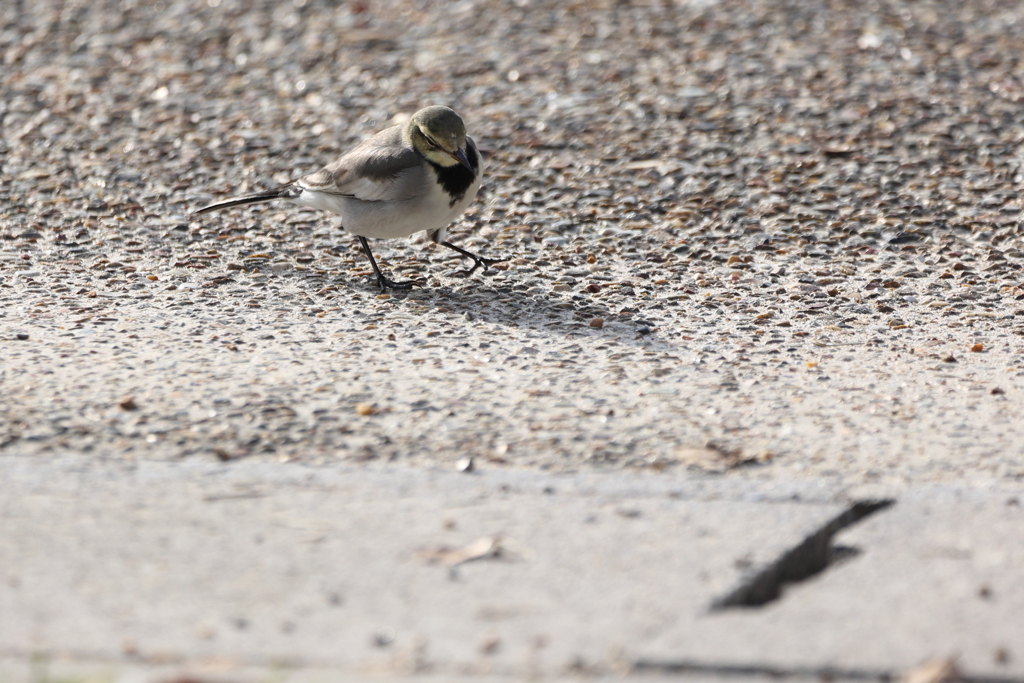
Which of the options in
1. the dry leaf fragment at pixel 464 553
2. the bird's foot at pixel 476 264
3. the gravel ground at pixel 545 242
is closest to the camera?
the dry leaf fragment at pixel 464 553

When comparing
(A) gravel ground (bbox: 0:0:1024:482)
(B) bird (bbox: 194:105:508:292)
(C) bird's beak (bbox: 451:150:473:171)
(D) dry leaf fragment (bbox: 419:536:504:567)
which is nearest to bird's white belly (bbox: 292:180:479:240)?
(B) bird (bbox: 194:105:508:292)

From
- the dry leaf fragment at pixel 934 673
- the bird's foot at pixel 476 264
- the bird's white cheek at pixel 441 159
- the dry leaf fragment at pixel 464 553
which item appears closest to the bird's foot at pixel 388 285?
the bird's foot at pixel 476 264

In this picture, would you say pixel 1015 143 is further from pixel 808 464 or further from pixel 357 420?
pixel 357 420

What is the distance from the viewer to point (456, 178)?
5.17 metres

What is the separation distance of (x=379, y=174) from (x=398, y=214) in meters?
0.19

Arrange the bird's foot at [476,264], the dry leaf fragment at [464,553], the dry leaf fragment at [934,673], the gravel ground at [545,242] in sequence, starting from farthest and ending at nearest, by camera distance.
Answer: the bird's foot at [476,264] → the gravel ground at [545,242] → the dry leaf fragment at [464,553] → the dry leaf fragment at [934,673]

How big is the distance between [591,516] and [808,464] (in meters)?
0.72

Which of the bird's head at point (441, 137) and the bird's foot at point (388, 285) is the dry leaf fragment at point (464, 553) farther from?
the bird's head at point (441, 137)

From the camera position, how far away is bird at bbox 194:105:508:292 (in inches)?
202

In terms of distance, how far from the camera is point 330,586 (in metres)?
2.67

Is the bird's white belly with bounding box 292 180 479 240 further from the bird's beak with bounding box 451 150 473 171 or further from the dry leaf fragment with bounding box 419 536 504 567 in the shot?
the dry leaf fragment with bounding box 419 536 504 567

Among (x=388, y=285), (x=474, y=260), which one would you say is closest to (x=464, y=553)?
(x=388, y=285)

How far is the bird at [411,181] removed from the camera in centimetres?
513

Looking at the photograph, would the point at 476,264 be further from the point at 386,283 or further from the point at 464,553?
the point at 464,553
